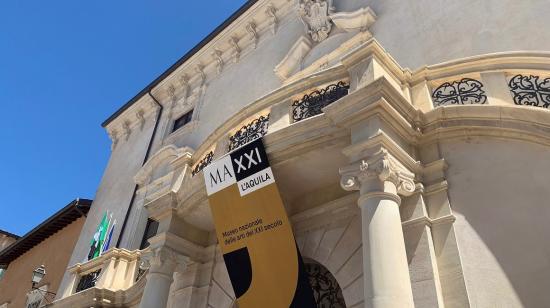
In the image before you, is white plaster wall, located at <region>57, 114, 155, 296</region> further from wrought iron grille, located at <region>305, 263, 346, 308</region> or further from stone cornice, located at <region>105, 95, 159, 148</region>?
wrought iron grille, located at <region>305, 263, 346, 308</region>

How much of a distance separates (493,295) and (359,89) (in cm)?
325

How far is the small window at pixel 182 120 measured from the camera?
18492 mm

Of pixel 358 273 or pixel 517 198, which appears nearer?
pixel 517 198

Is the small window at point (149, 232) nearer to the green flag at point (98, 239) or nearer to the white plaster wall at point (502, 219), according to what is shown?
the green flag at point (98, 239)

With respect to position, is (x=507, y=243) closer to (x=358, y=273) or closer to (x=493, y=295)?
(x=493, y=295)

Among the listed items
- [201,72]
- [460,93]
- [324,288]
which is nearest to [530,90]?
[460,93]

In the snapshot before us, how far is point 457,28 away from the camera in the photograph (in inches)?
408

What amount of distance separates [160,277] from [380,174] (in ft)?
16.7

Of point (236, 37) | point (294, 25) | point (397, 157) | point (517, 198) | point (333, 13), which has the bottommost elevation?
point (517, 198)

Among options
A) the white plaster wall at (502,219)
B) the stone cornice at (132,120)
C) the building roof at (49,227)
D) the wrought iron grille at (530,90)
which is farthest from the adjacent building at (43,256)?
the wrought iron grille at (530,90)

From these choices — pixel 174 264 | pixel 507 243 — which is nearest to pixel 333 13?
pixel 174 264

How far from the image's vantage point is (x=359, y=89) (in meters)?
6.73

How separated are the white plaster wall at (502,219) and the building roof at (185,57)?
13.0 meters

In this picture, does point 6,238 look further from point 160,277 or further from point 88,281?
point 160,277
